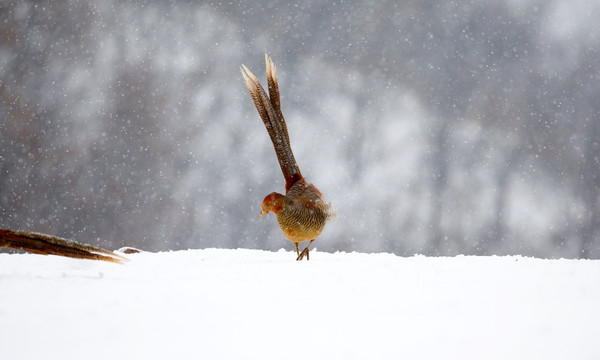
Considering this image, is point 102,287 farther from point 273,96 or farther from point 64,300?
point 273,96

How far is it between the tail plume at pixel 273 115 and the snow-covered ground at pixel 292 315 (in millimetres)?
1979

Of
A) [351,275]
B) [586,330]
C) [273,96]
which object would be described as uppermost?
[273,96]

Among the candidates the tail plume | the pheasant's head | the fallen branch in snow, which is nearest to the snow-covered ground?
the fallen branch in snow

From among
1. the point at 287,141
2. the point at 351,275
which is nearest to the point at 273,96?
the point at 287,141

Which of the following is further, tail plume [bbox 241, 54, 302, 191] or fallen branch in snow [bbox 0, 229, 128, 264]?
tail plume [bbox 241, 54, 302, 191]

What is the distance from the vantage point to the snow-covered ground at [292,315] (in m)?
1.17

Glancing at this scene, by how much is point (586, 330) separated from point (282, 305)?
A: 2.79 ft

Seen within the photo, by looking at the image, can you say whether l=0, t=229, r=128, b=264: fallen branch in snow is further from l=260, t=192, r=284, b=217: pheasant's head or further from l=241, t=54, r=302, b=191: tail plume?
l=241, t=54, r=302, b=191: tail plume

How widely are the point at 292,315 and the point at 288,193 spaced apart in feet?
7.82

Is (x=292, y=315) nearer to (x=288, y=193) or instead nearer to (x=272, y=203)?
(x=272, y=203)

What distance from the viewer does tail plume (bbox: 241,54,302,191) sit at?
384cm

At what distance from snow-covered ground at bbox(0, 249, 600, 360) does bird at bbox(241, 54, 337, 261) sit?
1456 millimetres

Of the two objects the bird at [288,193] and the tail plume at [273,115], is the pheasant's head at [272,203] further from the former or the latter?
the tail plume at [273,115]

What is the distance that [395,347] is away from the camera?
3.90 ft
